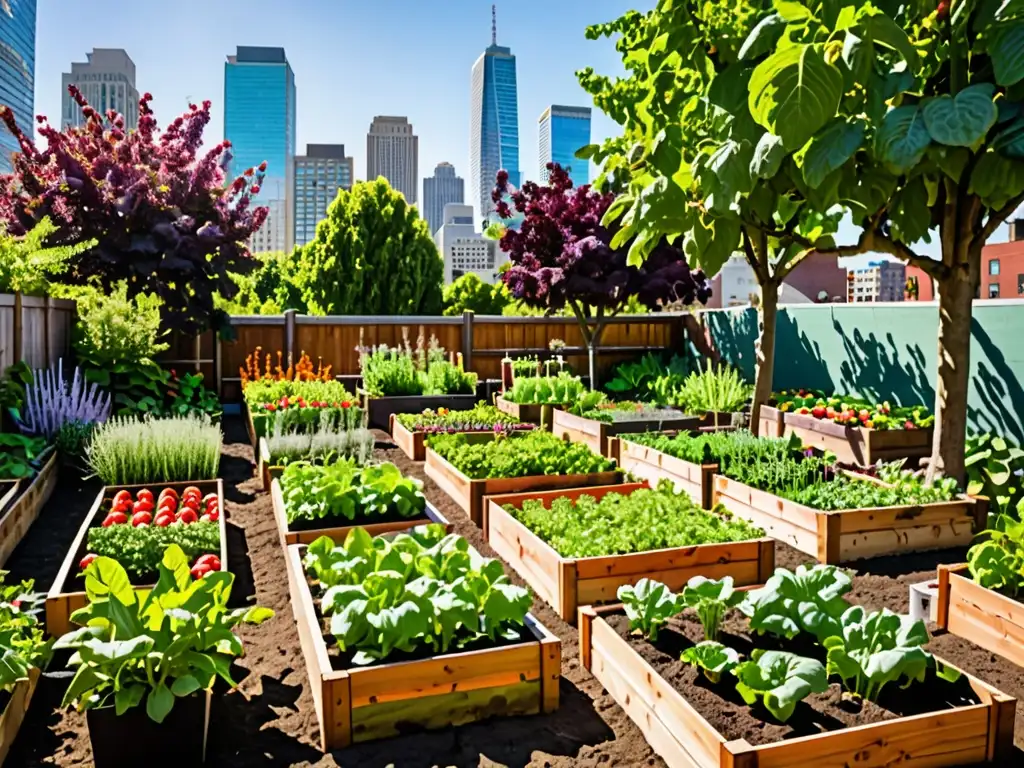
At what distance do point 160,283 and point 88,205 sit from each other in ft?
3.94

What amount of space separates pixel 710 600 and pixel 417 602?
111 cm

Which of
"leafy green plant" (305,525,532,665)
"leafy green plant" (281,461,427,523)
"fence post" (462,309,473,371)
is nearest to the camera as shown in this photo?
"leafy green plant" (305,525,532,665)

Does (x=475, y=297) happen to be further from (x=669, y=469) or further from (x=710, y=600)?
(x=710, y=600)

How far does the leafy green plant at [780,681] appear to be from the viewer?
2416mm

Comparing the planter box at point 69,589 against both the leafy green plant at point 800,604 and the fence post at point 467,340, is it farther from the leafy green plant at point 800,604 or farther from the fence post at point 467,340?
the fence post at point 467,340

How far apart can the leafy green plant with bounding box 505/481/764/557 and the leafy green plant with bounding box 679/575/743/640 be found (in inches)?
38.9

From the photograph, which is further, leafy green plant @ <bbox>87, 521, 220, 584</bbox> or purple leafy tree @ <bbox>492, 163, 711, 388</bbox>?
purple leafy tree @ <bbox>492, 163, 711, 388</bbox>

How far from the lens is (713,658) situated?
8.86 ft

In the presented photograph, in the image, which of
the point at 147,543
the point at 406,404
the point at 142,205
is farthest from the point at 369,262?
the point at 147,543

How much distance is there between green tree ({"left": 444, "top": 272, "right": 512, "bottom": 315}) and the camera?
3172 cm

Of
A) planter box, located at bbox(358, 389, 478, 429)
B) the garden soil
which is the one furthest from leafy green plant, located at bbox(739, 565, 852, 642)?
planter box, located at bbox(358, 389, 478, 429)

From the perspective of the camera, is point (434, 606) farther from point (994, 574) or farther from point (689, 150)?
point (689, 150)

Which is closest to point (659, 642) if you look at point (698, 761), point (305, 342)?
point (698, 761)

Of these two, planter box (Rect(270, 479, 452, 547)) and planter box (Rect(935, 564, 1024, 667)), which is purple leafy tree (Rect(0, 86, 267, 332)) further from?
planter box (Rect(935, 564, 1024, 667))
